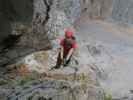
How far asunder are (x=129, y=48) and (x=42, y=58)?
433 centimetres

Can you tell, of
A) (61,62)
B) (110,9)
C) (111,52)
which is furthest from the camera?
(110,9)

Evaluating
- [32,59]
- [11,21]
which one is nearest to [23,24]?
[11,21]

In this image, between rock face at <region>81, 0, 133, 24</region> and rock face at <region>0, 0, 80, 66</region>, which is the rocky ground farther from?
rock face at <region>0, 0, 80, 66</region>

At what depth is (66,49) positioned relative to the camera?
6.64 meters

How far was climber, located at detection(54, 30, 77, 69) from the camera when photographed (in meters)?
6.57

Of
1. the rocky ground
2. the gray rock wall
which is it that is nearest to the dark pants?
the rocky ground

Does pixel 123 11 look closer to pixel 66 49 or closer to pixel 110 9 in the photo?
pixel 110 9

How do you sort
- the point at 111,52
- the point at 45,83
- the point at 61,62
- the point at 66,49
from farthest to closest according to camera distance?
the point at 111,52
the point at 61,62
the point at 66,49
the point at 45,83

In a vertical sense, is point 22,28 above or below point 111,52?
above

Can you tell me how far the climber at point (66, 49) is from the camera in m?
6.57

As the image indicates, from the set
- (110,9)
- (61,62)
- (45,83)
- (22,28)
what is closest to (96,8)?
(110,9)

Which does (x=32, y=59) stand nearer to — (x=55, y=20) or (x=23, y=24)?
(x=23, y=24)

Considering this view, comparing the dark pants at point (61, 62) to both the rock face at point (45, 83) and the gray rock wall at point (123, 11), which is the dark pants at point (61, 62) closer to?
the rock face at point (45, 83)

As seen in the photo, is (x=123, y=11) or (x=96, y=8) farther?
(x=123, y=11)
